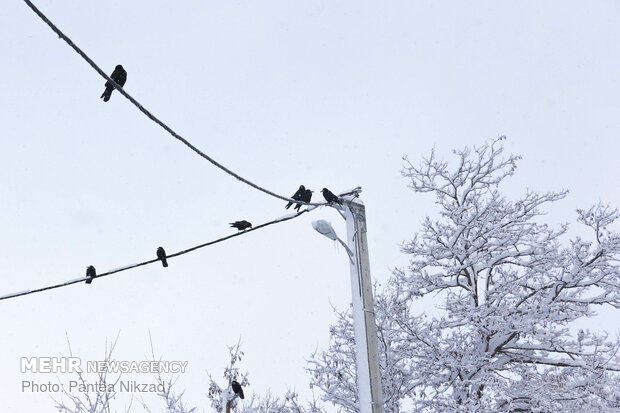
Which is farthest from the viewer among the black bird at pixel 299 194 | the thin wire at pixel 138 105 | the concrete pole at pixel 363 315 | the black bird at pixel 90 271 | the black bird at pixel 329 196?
the black bird at pixel 90 271

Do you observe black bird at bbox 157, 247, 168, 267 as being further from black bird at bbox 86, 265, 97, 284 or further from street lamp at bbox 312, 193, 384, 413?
street lamp at bbox 312, 193, 384, 413

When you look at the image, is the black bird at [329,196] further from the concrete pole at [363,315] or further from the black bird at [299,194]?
the black bird at [299,194]

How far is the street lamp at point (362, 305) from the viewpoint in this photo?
18.4ft

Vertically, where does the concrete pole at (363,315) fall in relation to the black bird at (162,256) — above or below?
below

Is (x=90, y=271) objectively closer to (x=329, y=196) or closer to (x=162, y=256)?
(x=162, y=256)

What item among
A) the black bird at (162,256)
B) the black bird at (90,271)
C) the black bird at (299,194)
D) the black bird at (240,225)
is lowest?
the black bird at (90,271)

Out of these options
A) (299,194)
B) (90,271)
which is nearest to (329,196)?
(299,194)

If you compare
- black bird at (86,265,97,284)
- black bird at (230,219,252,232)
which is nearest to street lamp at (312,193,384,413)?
black bird at (230,219,252,232)

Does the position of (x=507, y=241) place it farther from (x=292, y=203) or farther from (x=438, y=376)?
(x=292, y=203)

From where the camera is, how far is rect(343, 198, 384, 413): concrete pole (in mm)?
5605

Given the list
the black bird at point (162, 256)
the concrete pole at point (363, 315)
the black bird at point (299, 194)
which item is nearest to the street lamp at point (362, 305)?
the concrete pole at point (363, 315)

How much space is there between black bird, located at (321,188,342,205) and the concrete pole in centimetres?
12

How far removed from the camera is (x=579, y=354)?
570 inches

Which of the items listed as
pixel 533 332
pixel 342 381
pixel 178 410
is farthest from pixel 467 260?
pixel 178 410
